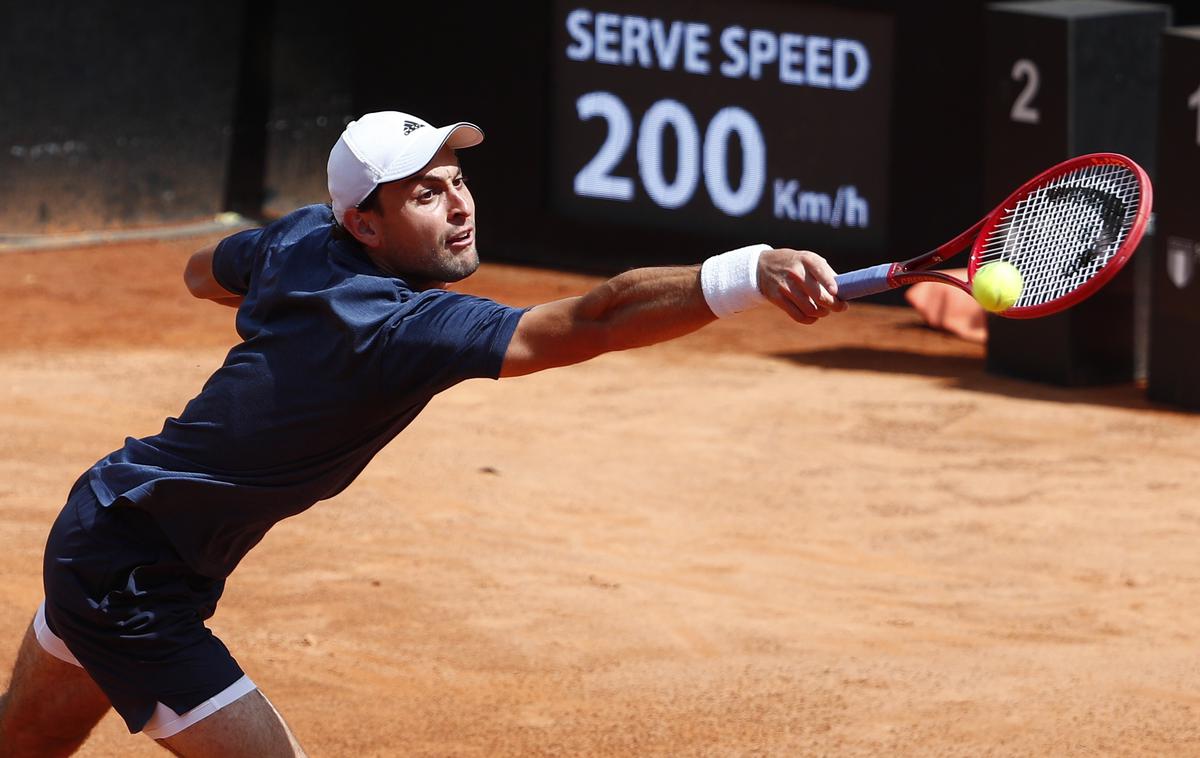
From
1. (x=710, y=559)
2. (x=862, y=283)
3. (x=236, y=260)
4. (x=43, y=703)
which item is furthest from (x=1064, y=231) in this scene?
(x=710, y=559)

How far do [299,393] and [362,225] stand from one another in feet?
1.18

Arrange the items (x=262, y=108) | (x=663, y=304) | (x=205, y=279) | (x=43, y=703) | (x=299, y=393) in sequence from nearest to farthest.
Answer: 1. (x=663, y=304)
2. (x=299, y=393)
3. (x=43, y=703)
4. (x=205, y=279)
5. (x=262, y=108)

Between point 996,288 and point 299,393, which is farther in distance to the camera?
point 996,288

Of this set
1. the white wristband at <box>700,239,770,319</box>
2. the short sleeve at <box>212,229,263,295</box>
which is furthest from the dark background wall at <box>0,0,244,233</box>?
the white wristband at <box>700,239,770,319</box>

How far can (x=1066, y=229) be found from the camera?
402cm

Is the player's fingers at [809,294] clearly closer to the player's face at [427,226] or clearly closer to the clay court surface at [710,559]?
the player's face at [427,226]

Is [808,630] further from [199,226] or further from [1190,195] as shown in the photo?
[199,226]

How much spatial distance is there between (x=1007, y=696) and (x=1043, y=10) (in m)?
4.98

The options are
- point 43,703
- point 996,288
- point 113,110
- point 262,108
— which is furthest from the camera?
point 262,108

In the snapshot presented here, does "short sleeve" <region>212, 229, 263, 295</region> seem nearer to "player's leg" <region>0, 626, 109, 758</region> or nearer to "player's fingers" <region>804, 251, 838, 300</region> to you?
"player's leg" <region>0, 626, 109, 758</region>

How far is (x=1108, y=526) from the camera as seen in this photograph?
7.09 metres

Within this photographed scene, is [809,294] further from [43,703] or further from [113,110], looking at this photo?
[113,110]

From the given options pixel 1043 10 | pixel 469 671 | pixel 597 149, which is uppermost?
pixel 1043 10

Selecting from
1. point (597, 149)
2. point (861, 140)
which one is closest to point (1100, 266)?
point (861, 140)
